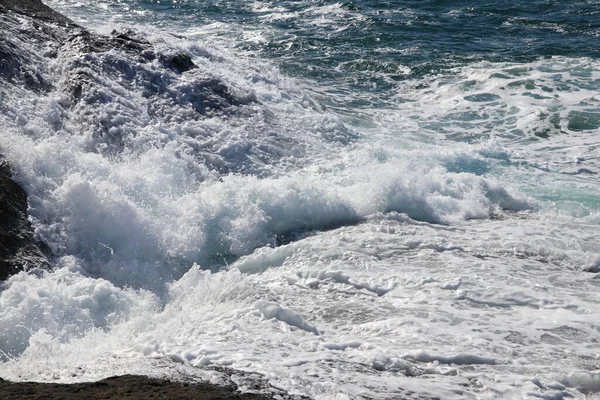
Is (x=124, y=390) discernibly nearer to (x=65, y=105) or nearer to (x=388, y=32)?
(x=65, y=105)

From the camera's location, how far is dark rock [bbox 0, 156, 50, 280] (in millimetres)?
7031

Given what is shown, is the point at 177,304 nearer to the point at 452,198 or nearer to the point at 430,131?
the point at 452,198

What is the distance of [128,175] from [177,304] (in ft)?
8.28

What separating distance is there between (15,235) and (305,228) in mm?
3181

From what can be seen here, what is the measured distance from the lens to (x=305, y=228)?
8.67 metres

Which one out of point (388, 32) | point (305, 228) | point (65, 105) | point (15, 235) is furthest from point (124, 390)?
point (388, 32)

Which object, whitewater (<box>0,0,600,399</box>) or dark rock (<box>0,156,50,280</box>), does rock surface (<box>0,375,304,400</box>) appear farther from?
dark rock (<box>0,156,50,280</box>)

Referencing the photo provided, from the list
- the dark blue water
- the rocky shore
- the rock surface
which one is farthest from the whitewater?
the dark blue water

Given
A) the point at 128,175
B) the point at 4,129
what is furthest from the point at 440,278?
the point at 4,129

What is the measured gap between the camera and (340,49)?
16.7 metres

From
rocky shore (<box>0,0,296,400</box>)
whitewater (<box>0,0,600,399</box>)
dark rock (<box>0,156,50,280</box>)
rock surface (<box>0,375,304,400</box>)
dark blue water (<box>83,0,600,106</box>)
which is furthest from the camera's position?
dark blue water (<box>83,0,600,106</box>)

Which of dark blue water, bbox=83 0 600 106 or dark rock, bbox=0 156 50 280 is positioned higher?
dark blue water, bbox=83 0 600 106

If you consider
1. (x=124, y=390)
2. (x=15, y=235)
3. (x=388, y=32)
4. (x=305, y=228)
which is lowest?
(x=305, y=228)

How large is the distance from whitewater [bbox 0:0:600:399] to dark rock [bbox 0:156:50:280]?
145 millimetres
